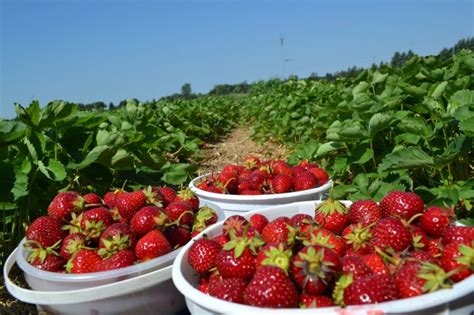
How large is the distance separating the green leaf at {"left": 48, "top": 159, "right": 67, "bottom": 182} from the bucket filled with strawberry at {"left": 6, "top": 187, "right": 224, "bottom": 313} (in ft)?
1.39

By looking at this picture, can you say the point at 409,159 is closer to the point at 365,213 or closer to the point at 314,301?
the point at 365,213

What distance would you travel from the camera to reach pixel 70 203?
195 cm

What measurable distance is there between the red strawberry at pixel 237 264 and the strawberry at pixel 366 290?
29cm

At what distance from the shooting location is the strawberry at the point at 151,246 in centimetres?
167

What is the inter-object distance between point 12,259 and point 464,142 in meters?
2.29

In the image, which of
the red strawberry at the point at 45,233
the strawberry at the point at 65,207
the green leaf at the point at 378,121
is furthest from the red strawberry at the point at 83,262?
the green leaf at the point at 378,121

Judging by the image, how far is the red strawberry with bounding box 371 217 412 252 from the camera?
A: 1.42 m

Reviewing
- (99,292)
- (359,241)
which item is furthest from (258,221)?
(99,292)

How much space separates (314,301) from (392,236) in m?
0.40

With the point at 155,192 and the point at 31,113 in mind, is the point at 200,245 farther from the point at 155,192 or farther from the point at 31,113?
the point at 31,113

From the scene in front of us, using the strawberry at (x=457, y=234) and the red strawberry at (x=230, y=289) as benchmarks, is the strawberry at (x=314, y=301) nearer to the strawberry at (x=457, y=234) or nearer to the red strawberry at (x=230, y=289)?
the red strawberry at (x=230, y=289)

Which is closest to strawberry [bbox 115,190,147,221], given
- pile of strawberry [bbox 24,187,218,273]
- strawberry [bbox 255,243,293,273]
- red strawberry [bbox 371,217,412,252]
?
pile of strawberry [bbox 24,187,218,273]

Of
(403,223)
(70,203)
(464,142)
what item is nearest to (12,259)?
(70,203)

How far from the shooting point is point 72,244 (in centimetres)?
172
